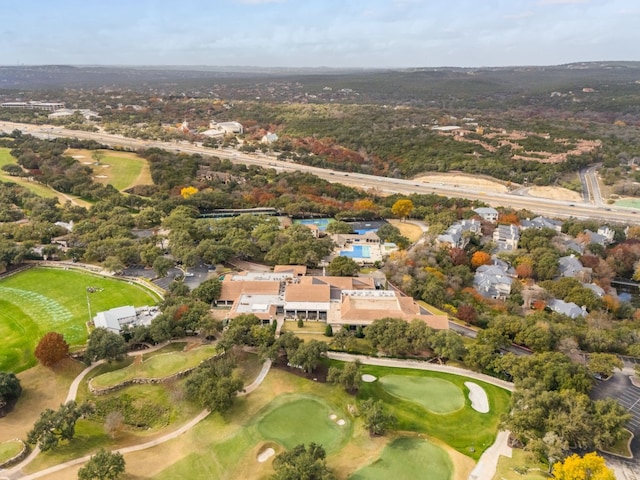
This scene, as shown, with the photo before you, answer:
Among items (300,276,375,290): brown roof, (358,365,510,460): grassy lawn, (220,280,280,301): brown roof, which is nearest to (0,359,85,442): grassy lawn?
(220,280,280,301): brown roof

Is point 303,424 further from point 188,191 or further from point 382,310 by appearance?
point 188,191

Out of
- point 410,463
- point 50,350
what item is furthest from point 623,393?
point 50,350

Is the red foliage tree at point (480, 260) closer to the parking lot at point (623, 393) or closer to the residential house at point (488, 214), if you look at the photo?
the residential house at point (488, 214)

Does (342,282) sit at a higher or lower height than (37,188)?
lower

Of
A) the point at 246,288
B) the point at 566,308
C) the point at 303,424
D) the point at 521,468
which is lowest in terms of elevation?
the point at 521,468

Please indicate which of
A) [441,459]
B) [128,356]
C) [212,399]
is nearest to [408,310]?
[441,459]

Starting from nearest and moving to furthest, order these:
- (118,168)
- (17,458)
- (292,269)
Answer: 1. (17,458)
2. (292,269)
3. (118,168)

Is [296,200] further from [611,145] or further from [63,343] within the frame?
[611,145]

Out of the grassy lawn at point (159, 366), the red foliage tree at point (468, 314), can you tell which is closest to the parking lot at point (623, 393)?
the red foliage tree at point (468, 314)
